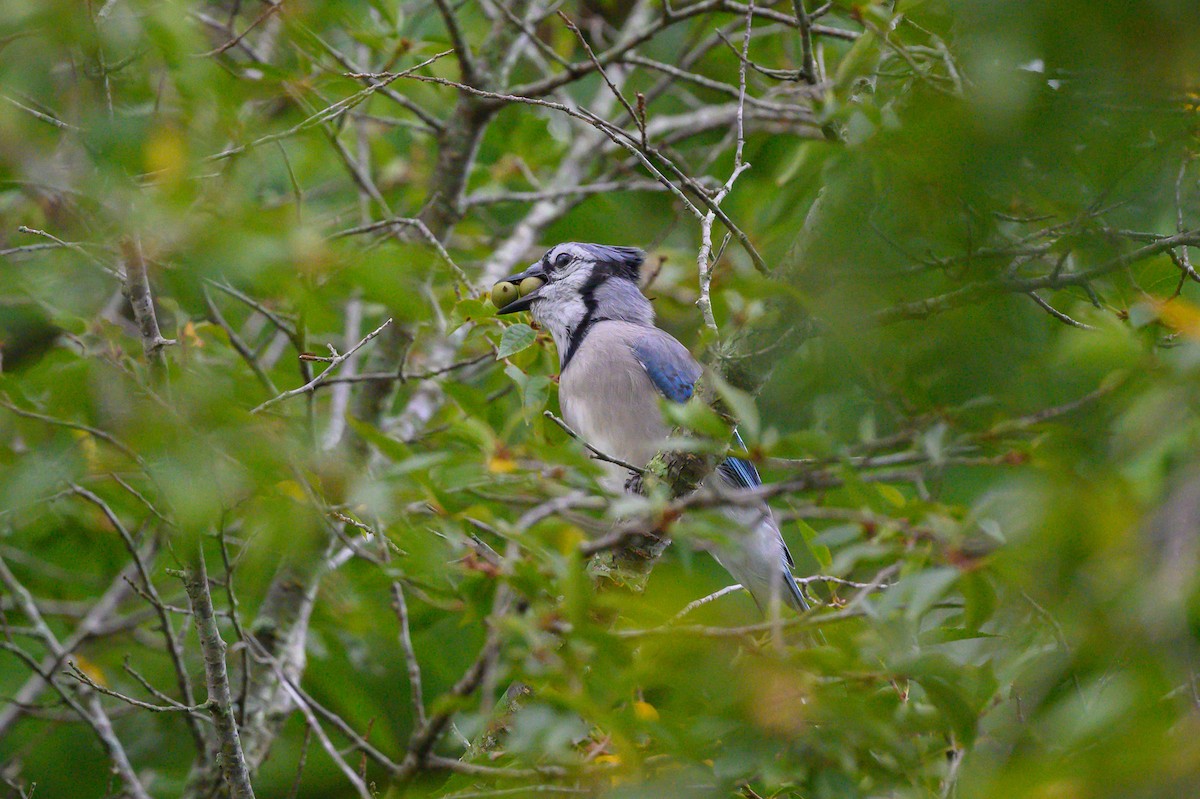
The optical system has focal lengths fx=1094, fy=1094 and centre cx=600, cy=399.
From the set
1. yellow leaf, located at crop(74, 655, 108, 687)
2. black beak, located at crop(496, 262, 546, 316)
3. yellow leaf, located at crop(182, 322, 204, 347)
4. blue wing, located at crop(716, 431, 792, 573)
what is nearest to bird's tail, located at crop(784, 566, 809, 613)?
blue wing, located at crop(716, 431, 792, 573)

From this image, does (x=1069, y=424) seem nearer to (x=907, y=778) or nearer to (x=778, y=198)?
(x=907, y=778)

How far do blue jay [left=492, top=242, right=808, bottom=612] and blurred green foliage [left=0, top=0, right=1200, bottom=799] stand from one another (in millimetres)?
195

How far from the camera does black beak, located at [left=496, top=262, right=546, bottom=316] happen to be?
12.2 ft

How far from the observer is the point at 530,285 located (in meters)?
3.77

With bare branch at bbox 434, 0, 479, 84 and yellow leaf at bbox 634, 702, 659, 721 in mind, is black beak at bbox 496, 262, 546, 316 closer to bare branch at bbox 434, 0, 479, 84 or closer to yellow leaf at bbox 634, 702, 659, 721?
bare branch at bbox 434, 0, 479, 84

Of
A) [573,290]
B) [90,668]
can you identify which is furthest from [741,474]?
[90,668]

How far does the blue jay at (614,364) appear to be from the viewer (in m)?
3.44

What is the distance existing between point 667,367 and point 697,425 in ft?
6.57

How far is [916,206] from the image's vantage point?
1.18 m

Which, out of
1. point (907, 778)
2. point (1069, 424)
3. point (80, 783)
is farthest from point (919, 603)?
point (80, 783)

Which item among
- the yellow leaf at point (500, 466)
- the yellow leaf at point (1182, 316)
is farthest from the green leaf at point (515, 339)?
the yellow leaf at point (1182, 316)

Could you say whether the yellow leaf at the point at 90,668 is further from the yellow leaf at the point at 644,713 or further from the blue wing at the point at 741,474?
the yellow leaf at the point at 644,713

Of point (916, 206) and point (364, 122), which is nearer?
point (916, 206)

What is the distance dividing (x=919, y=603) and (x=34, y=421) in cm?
252
